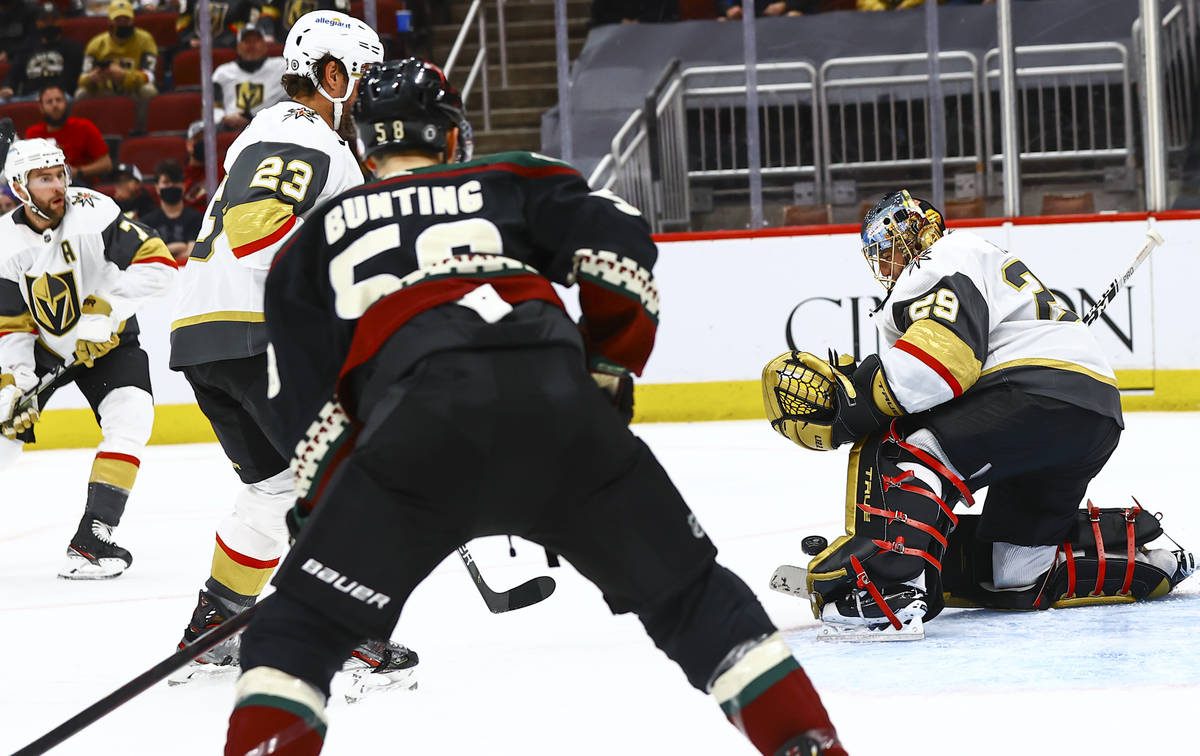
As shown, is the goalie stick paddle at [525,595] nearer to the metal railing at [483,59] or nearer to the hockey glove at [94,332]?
the hockey glove at [94,332]

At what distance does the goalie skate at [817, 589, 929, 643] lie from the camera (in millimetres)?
2816

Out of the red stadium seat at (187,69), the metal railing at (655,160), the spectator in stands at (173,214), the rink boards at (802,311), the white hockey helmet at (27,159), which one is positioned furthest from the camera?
the red stadium seat at (187,69)

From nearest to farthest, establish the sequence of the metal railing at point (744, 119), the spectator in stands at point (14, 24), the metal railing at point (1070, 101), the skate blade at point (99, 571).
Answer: the skate blade at point (99, 571), the metal railing at point (1070, 101), the metal railing at point (744, 119), the spectator in stands at point (14, 24)

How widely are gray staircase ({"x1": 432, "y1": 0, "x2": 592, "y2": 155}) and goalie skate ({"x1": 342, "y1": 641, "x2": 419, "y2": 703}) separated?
6.32 meters

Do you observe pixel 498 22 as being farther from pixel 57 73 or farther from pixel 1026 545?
pixel 1026 545

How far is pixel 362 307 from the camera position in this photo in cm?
168

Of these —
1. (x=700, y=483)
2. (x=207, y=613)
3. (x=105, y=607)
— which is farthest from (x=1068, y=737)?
(x=700, y=483)

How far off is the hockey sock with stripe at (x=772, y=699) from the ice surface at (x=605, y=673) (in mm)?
420

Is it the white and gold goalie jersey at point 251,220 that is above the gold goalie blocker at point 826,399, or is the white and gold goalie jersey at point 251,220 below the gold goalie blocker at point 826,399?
above

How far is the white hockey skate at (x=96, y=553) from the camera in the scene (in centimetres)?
401

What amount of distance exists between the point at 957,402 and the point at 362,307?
1.57m

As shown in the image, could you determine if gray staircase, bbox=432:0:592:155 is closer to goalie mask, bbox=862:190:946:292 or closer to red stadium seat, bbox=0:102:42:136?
red stadium seat, bbox=0:102:42:136

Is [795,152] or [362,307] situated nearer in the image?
[362,307]

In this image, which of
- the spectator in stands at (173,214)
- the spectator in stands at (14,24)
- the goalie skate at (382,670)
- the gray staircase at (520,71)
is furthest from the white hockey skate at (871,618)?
the spectator in stands at (14,24)
